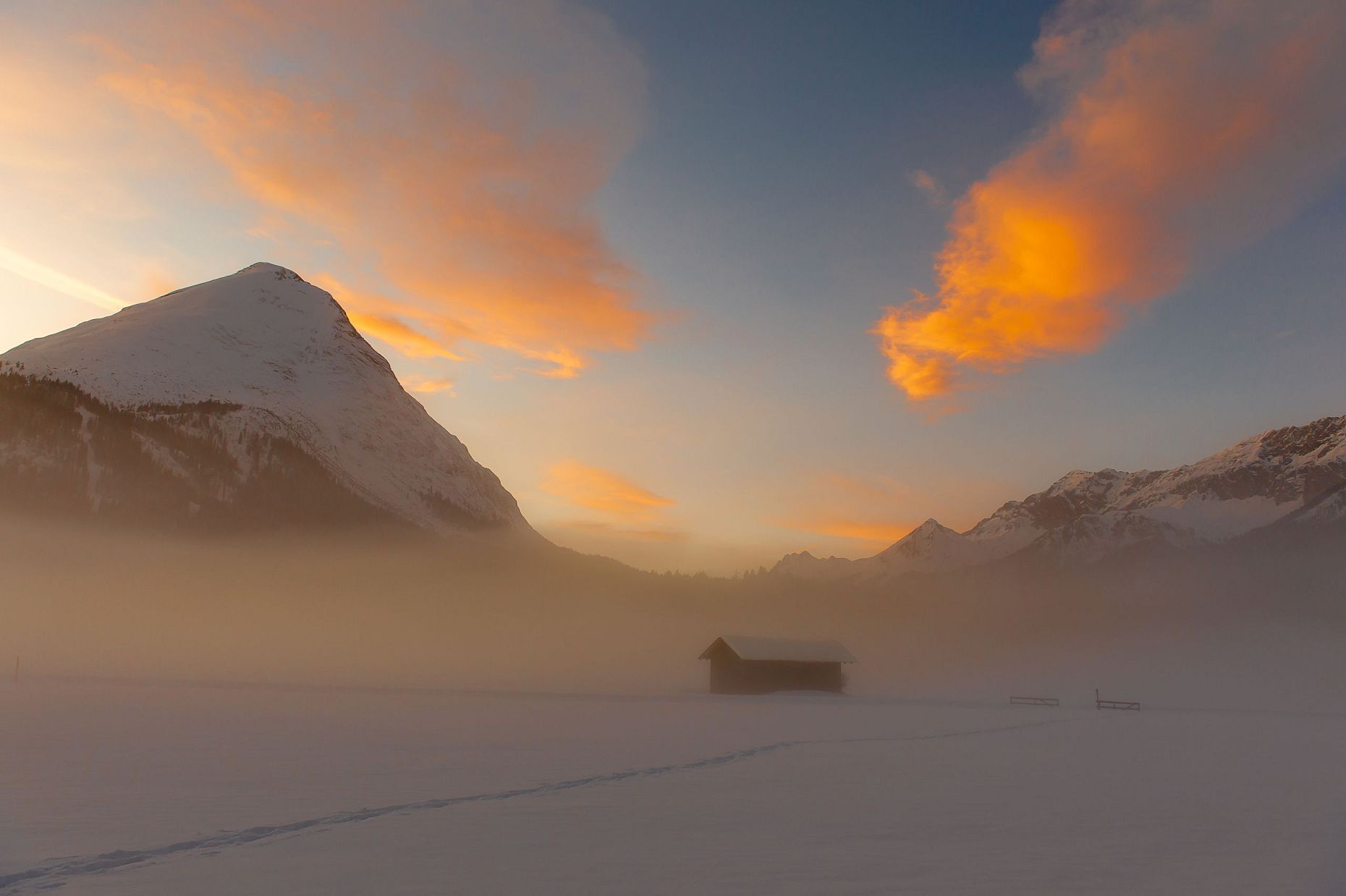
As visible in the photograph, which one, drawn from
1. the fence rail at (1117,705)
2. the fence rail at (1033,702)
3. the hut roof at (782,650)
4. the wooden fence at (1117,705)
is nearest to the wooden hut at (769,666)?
the hut roof at (782,650)

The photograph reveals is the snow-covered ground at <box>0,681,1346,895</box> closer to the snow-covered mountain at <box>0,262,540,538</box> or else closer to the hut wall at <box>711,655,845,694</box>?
the hut wall at <box>711,655,845,694</box>

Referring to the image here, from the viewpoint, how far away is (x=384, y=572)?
584ft

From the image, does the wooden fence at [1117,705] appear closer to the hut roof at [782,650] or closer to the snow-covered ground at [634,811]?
the hut roof at [782,650]

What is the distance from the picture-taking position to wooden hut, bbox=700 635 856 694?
221 ft

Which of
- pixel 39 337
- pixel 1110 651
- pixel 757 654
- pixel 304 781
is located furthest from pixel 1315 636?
pixel 39 337

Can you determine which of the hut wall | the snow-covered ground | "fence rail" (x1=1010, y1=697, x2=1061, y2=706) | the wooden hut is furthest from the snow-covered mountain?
"fence rail" (x1=1010, y1=697, x2=1061, y2=706)

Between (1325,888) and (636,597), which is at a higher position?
(636,597)

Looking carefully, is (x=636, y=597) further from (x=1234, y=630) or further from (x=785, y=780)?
(x=785, y=780)

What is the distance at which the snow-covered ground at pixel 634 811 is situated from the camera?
10.6 metres

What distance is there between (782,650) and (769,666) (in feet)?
6.45

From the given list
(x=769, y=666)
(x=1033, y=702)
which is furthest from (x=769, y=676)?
(x=1033, y=702)

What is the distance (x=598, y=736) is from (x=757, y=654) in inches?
1493

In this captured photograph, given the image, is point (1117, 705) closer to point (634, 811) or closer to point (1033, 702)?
point (1033, 702)

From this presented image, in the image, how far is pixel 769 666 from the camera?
224 ft
